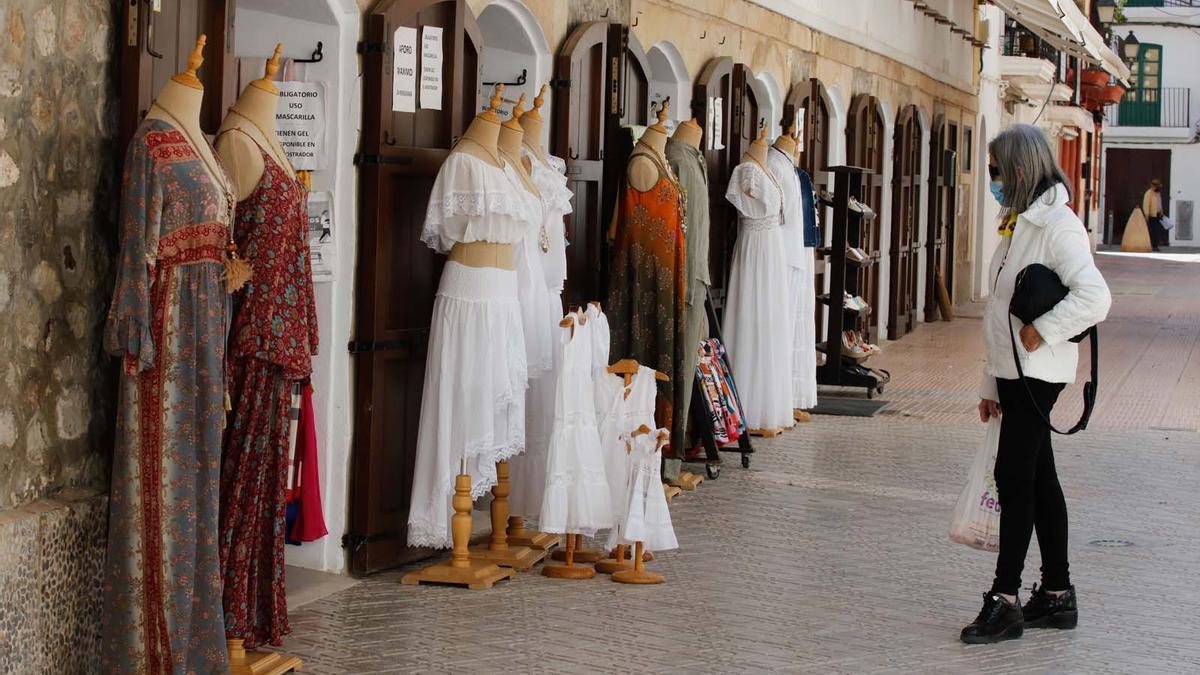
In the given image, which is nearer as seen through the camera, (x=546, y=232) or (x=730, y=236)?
(x=546, y=232)

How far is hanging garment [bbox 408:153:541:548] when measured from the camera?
627 centimetres

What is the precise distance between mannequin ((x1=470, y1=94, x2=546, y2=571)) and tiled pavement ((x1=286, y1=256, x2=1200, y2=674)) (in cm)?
20

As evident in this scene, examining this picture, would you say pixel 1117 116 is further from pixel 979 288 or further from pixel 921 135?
pixel 921 135

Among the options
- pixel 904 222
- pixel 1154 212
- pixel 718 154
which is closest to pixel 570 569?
pixel 718 154

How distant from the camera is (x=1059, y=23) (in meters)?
17.5

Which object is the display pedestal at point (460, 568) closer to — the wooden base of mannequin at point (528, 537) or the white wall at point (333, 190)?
the white wall at point (333, 190)

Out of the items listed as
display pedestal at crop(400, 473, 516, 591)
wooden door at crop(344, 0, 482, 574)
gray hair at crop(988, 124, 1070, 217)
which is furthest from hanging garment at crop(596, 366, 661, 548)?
gray hair at crop(988, 124, 1070, 217)

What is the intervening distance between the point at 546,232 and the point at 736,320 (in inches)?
123

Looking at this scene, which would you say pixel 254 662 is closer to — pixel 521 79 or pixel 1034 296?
pixel 1034 296

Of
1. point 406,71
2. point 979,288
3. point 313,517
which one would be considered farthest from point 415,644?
point 979,288

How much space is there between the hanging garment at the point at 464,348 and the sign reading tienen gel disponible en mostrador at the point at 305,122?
1.44 feet

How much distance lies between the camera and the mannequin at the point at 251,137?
502 cm

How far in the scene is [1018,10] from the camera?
18.6m

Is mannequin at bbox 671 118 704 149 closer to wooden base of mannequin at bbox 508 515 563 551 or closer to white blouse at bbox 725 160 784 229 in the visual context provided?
A: white blouse at bbox 725 160 784 229
